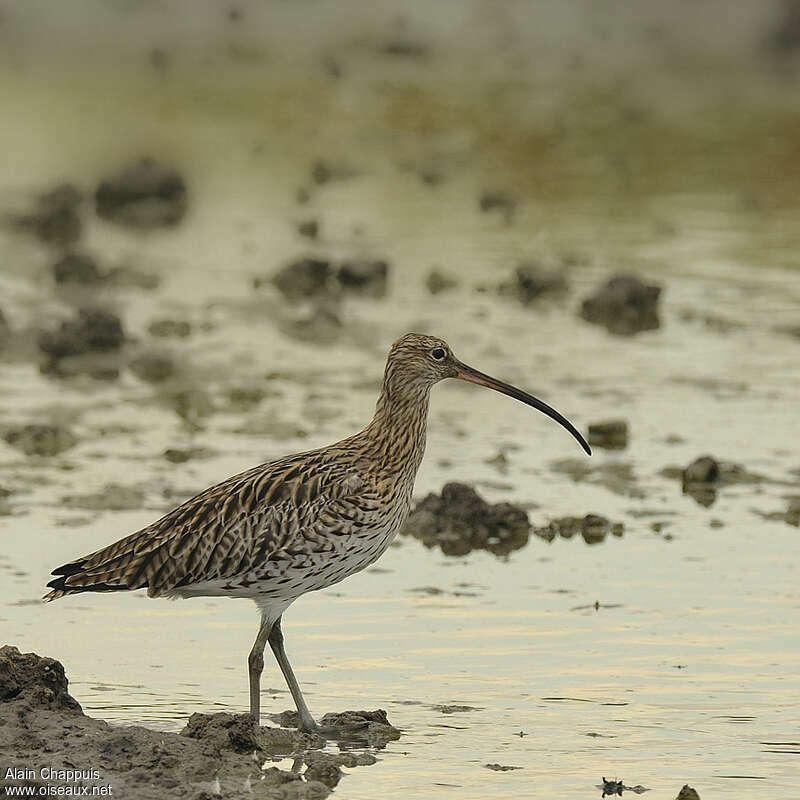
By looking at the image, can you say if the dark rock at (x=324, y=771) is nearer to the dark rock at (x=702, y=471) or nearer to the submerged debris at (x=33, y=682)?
the submerged debris at (x=33, y=682)

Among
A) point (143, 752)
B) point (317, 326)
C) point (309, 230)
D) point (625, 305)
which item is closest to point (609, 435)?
point (317, 326)

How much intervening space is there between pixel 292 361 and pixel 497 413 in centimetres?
248

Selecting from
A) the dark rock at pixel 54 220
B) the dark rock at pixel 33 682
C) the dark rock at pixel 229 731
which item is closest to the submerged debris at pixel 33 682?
the dark rock at pixel 33 682

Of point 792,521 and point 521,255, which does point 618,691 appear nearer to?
point 792,521

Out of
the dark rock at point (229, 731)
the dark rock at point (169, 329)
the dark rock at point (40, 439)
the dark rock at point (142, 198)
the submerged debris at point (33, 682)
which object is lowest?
the dark rock at point (229, 731)

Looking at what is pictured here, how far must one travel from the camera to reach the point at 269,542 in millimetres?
9984

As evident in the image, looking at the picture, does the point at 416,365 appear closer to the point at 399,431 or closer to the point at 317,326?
the point at 399,431

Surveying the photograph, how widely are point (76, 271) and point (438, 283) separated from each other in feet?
11.8

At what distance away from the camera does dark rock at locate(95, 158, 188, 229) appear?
90.1 ft

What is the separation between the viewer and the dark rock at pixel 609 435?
1574 cm

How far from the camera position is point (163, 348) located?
19250 mm

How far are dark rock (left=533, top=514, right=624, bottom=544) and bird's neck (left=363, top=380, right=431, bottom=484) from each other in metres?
2.79

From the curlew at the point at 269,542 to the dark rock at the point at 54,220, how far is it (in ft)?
50.6

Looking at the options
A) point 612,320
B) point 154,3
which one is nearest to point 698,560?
point 612,320
